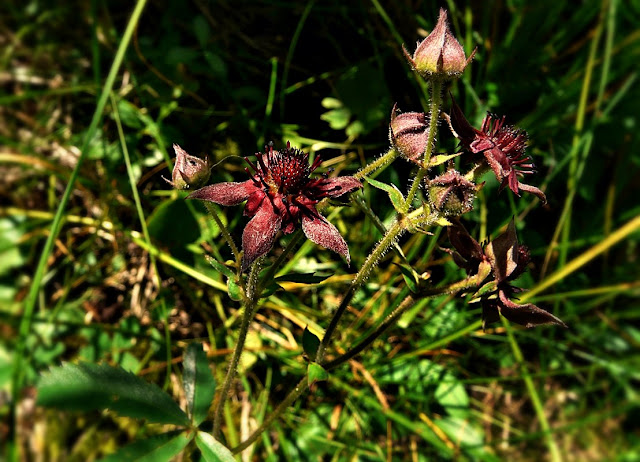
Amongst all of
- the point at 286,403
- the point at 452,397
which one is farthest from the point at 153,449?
the point at 452,397

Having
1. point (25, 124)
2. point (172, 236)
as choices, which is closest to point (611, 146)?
point (172, 236)

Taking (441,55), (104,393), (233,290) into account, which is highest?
(441,55)

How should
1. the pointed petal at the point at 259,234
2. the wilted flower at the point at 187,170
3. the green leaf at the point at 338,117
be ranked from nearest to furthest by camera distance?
the pointed petal at the point at 259,234 → the wilted flower at the point at 187,170 → the green leaf at the point at 338,117

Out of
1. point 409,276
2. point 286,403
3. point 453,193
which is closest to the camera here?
point 453,193

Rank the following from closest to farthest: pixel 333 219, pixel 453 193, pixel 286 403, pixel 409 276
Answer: pixel 453 193
pixel 409 276
pixel 286 403
pixel 333 219

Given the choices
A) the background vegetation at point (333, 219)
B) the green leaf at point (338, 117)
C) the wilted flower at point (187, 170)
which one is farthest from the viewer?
the green leaf at point (338, 117)

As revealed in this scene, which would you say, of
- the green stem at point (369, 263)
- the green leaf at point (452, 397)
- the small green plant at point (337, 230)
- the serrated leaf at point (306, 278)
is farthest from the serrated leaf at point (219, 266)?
the green leaf at point (452, 397)

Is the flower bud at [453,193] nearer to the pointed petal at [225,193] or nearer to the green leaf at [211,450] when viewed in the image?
the pointed petal at [225,193]

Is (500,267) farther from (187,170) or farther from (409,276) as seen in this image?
(187,170)
